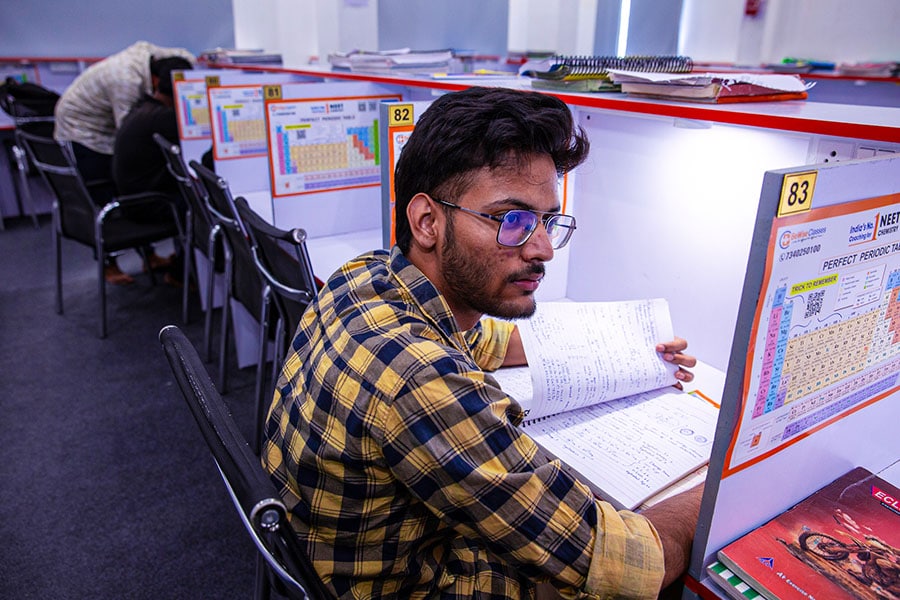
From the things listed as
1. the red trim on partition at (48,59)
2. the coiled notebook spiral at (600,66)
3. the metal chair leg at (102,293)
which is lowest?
the metal chair leg at (102,293)

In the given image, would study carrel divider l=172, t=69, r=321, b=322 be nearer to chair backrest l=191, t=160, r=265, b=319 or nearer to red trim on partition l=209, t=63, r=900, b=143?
chair backrest l=191, t=160, r=265, b=319

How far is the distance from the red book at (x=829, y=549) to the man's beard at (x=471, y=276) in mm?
405

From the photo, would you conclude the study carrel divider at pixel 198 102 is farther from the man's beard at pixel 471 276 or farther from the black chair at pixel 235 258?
the man's beard at pixel 471 276

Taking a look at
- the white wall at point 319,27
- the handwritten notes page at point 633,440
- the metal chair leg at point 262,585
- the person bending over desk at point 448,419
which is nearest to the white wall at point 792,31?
the white wall at point 319,27

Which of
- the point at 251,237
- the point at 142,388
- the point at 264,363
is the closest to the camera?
the point at 251,237

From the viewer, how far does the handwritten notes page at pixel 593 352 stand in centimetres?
105

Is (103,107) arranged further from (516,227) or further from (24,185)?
(516,227)

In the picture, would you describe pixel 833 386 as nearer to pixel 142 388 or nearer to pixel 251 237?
pixel 251 237

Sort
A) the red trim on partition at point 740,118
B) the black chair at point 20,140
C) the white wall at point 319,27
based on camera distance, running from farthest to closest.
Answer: the white wall at point 319,27, the black chair at point 20,140, the red trim on partition at point 740,118

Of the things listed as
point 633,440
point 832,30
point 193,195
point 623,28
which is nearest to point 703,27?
point 623,28

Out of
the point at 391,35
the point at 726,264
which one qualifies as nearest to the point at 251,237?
the point at 726,264

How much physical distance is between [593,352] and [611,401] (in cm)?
10

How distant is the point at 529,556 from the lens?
0.67 meters

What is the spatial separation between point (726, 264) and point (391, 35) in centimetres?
594
